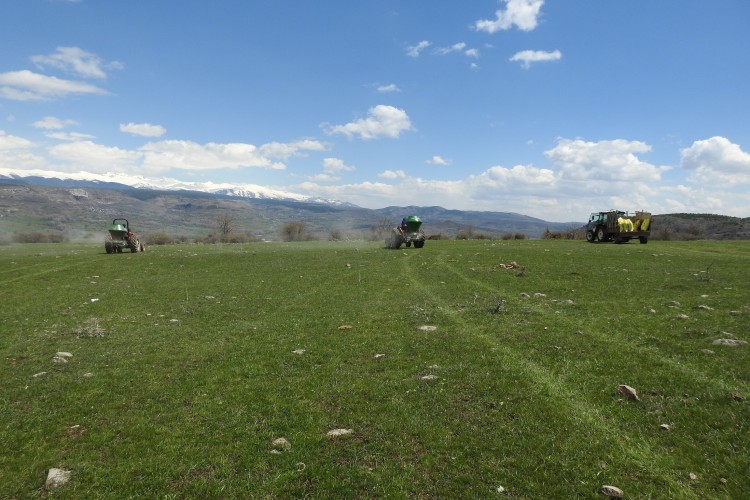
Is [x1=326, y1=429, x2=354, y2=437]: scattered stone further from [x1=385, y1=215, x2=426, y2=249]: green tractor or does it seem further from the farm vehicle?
the farm vehicle

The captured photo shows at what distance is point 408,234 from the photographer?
132 feet

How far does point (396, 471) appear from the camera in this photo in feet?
17.5

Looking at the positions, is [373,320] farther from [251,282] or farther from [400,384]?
[251,282]

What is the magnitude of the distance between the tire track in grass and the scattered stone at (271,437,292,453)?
3880mm

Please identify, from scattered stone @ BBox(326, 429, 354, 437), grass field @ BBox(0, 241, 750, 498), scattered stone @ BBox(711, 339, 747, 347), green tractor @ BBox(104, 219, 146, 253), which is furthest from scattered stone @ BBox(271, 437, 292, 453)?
green tractor @ BBox(104, 219, 146, 253)

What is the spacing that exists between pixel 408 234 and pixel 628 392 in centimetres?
3352

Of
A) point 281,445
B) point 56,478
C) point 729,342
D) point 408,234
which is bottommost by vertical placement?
point 56,478

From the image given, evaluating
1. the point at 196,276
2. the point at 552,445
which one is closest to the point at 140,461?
the point at 552,445

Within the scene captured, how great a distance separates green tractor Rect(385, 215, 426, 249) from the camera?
3981cm

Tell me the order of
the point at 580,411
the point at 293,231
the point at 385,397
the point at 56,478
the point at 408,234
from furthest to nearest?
the point at 293,231 < the point at 408,234 < the point at 385,397 < the point at 580,411 < the point at 56,478

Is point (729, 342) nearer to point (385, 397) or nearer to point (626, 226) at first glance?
point (385, 397)

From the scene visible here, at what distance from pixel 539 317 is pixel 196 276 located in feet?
63.3

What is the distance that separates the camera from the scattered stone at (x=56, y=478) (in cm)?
520

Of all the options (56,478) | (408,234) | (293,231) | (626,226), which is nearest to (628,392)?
(56,478)
